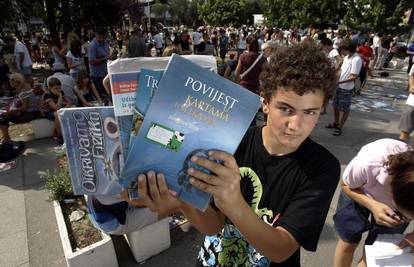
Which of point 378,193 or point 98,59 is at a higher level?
point 378,193

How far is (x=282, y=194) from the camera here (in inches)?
47.3

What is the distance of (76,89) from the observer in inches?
230

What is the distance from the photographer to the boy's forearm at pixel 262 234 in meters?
0.93

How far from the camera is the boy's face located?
1.11m

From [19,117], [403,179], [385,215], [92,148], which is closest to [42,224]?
[92,148]

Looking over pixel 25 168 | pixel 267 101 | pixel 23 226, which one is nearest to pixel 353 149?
pixel 267 101

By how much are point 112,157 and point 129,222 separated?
174 centimetres

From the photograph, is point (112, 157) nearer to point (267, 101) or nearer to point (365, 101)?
point (267, 101)

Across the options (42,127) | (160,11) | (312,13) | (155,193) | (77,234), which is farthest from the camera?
(160,11)

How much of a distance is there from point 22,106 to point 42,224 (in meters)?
3.10

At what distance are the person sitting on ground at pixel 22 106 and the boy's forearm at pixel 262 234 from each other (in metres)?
5.68

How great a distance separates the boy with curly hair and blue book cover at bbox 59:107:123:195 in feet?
0.56

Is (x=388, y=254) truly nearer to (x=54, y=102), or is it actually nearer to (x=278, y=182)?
(x=278, y=182)

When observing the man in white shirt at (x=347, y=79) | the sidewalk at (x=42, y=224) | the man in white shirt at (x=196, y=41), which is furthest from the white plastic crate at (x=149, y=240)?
the man in white shirt at (x=196, y=41)
